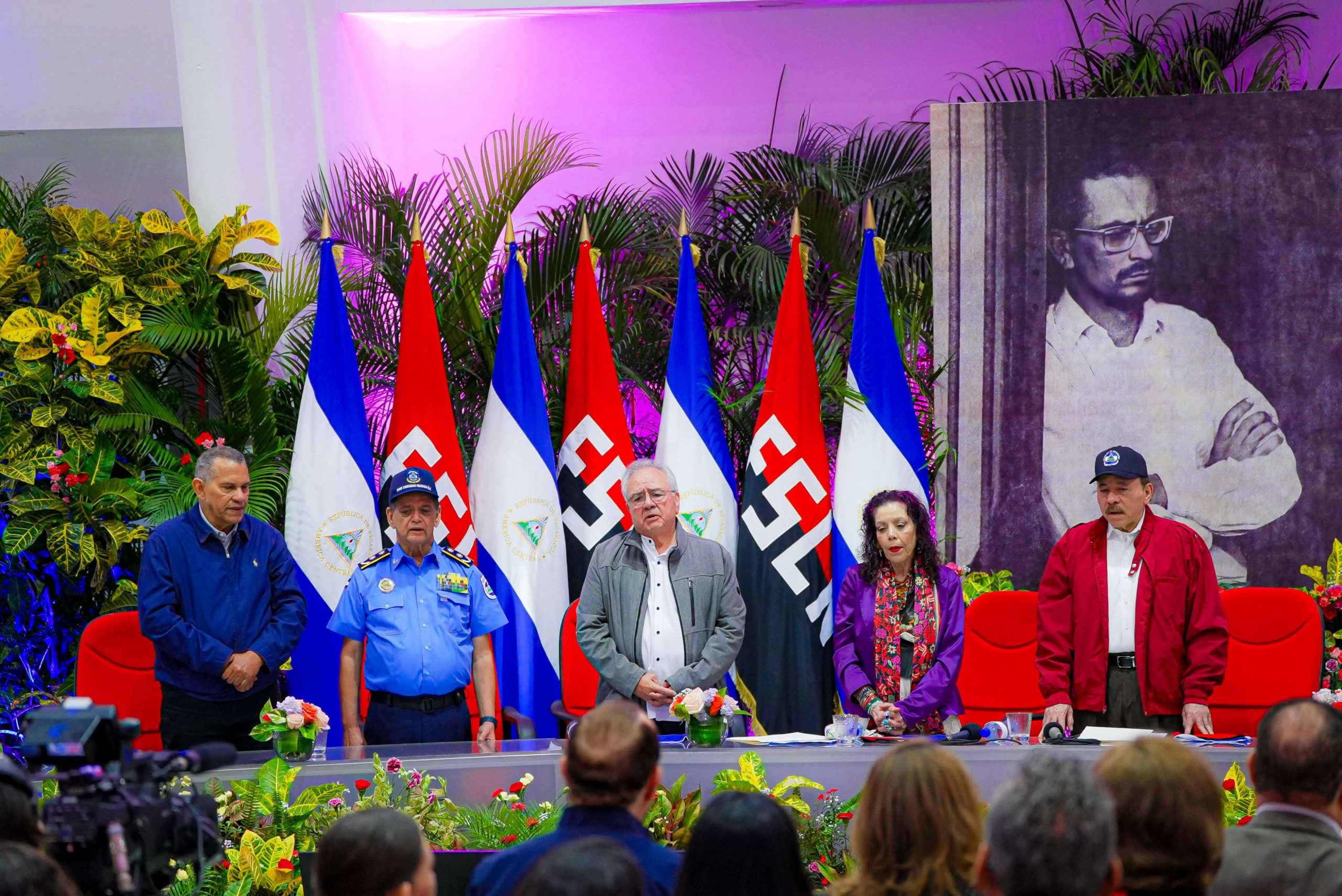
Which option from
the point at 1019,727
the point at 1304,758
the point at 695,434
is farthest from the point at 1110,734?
the point at 695,434

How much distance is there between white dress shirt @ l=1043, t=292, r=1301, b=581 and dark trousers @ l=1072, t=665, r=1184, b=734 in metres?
1.92

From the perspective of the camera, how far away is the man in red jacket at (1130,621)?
461 cm

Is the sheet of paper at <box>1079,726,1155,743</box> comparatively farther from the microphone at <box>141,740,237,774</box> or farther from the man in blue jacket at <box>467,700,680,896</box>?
the microphone at <box>141,740,237,774</box>

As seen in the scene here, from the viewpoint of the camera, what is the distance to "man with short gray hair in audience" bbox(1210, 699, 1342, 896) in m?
2.35

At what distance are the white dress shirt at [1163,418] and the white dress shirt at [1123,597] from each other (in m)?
1.79

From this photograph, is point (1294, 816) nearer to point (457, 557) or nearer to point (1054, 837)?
point (1054, 837)

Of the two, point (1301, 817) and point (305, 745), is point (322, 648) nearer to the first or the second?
point (305, 745)

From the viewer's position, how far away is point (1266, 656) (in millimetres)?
5680

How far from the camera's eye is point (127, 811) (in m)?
2.22

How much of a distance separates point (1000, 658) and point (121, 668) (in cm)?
351

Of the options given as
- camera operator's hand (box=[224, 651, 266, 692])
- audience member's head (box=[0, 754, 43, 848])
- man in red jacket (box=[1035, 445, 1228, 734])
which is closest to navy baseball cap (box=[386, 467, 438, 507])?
camera operator's hand (box=[224, 651, 266, 692])

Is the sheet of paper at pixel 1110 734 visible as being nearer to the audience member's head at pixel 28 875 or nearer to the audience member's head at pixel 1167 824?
the audience member's head at pixel 1167 824

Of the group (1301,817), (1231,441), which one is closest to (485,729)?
(1301,817)

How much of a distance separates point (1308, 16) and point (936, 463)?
10.7ft
